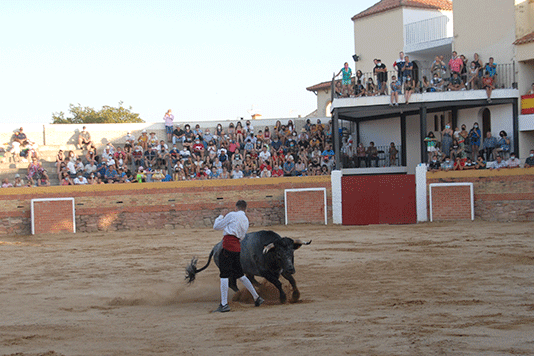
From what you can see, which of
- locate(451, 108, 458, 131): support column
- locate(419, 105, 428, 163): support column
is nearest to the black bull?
locate(419, 105, 428, 163): support column

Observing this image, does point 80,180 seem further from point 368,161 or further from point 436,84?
point 436,84

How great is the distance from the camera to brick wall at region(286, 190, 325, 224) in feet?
67.2

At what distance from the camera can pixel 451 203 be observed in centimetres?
1956

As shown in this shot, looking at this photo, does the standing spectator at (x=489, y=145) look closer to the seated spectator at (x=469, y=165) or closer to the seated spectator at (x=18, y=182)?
the seated spectator at (x=469, y=165)

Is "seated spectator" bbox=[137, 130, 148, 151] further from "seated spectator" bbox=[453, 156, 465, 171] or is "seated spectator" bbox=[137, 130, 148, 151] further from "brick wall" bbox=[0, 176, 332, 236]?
"seated spectator" bbox=[453, 156, 465, 171]

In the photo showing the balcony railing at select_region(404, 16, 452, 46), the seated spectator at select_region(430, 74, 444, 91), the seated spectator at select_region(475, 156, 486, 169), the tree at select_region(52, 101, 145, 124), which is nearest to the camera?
the seated spectator at select_region(475, 156, 486, 169)

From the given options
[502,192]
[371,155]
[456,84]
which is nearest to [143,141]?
[371,155]

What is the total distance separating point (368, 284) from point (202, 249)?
638 centimetres

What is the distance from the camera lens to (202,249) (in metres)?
14.4

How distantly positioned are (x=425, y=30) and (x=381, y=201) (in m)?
10.4

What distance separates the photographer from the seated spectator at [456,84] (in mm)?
22094

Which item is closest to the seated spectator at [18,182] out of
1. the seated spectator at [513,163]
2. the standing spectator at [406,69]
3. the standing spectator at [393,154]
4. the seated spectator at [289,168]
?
the seated spectator at [289,168]

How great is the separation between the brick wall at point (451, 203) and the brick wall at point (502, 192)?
0.16m

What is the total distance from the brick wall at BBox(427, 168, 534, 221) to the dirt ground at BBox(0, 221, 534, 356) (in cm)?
422
